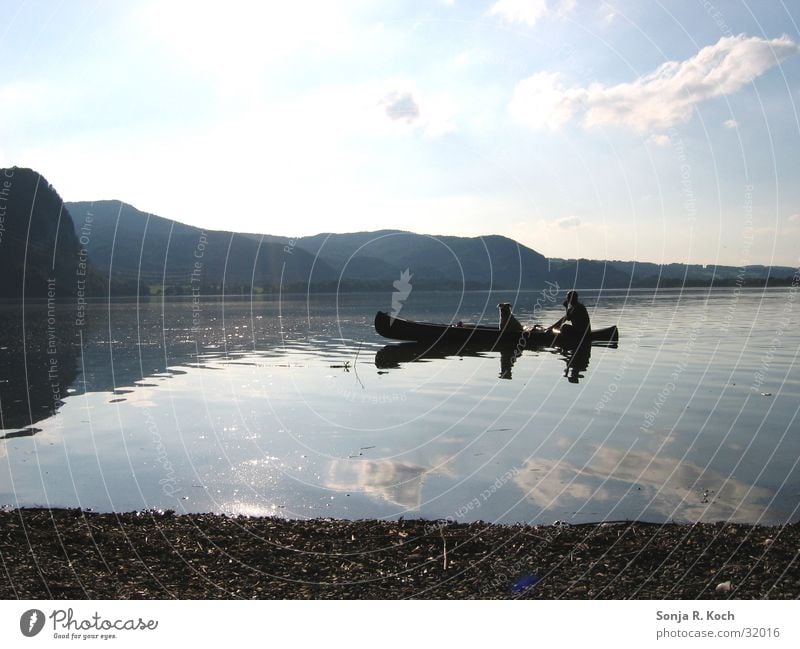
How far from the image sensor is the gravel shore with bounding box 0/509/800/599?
22.6ft

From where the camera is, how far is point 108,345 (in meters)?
43.1

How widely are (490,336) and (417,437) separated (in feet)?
76.3

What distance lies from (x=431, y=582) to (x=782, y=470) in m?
8.85

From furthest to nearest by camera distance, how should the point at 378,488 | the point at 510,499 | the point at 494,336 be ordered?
the point at 494,336
the point at 378,488
the point at 510,499

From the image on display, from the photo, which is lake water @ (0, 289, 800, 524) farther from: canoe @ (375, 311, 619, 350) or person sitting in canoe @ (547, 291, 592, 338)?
canoe @ (375, 311, 619, 350)

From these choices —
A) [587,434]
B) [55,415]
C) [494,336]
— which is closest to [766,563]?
[587,434]

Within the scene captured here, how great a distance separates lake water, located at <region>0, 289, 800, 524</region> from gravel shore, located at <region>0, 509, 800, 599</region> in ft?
4.32

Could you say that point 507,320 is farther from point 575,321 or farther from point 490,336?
point 575,321

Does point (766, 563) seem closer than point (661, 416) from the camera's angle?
Yes

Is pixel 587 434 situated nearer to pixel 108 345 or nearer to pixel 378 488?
pixel 378 488

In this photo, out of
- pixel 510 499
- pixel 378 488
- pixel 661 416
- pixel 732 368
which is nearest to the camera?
pixel 510 499
